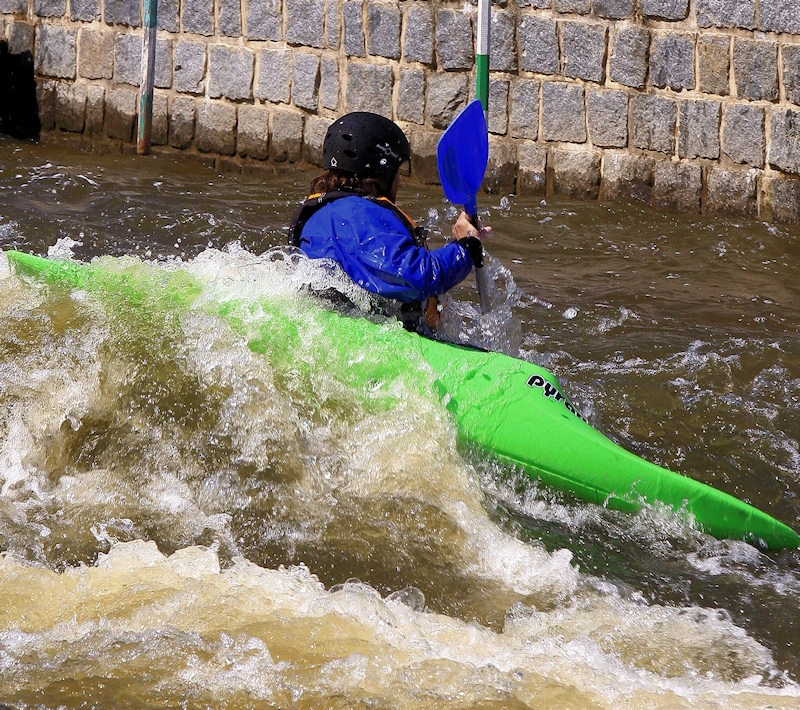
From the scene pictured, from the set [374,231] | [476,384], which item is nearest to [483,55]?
[374,231]

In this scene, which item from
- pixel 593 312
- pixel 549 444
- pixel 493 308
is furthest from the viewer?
pixel 593 312

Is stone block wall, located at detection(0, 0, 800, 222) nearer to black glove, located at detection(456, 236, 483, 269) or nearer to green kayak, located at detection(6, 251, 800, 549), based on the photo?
black glove, located at detection(456, 236, 483, 269)

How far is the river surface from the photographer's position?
2.54 metres

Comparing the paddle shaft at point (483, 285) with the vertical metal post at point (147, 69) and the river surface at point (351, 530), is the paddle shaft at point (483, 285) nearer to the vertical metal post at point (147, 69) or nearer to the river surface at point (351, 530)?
the river surface at point (351, 530)

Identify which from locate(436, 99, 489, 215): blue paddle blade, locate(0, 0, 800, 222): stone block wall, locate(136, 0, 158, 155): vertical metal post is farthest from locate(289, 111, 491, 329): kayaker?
locate(136, 0, 158, 155): vertical metal post

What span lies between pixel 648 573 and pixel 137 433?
1910mm

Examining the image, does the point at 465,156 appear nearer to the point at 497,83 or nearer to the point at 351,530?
the point at 351,530

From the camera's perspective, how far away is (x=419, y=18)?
7.54 metres

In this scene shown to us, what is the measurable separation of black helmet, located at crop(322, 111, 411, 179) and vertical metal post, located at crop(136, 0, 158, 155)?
4.77 m

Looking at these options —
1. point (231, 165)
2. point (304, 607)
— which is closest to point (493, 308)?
point (304, 607)

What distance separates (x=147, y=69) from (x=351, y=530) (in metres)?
5.84

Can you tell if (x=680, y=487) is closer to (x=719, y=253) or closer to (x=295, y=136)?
(x=719, y=253)

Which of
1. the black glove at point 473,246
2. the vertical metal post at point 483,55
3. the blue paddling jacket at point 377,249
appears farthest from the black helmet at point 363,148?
the vertical metal post at point 483,55

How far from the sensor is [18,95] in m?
9.45
